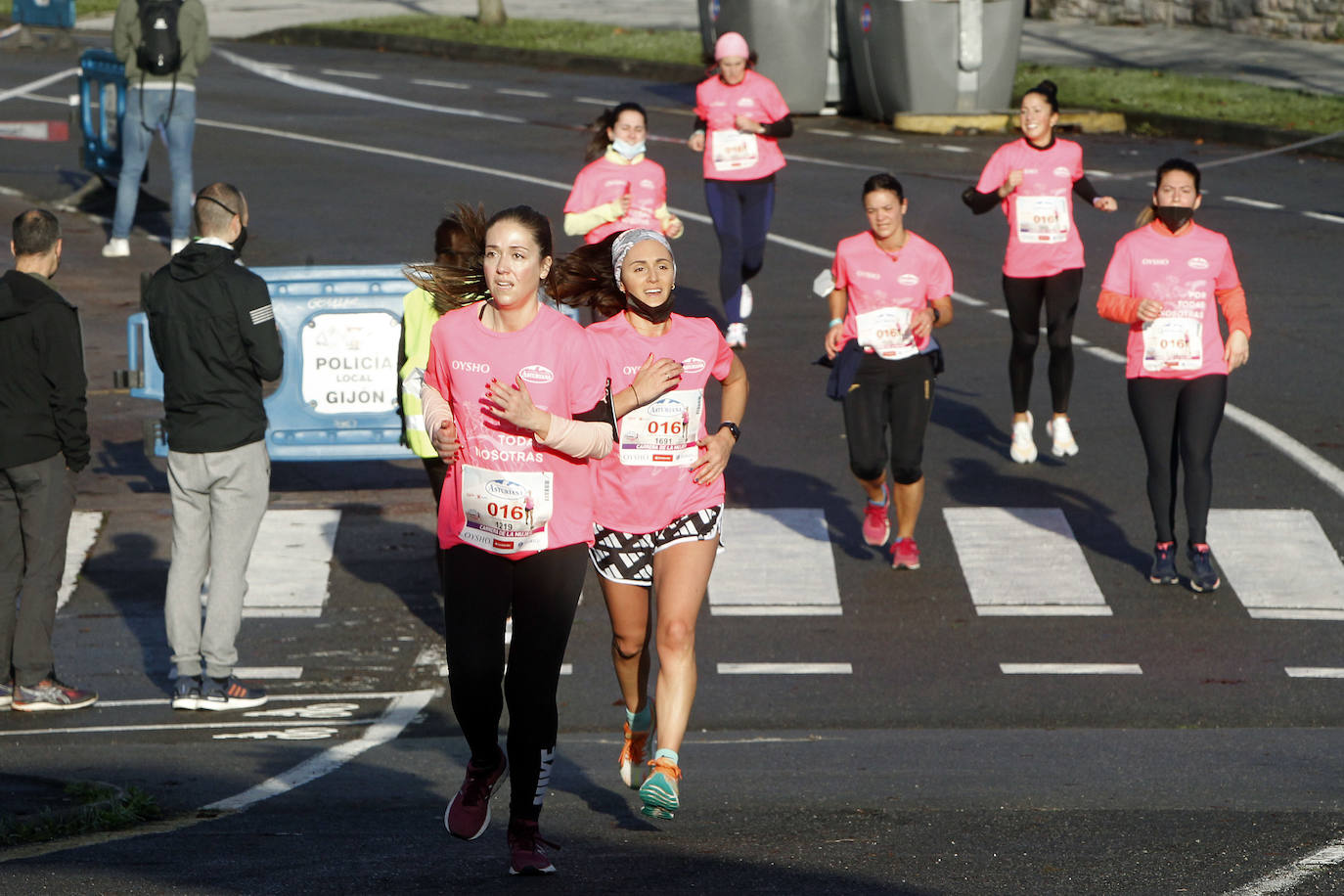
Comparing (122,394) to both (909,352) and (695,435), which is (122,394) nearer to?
(909,352)

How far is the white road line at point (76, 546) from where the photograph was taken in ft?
35.7

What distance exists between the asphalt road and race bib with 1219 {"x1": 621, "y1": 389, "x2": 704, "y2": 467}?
124 centimetres

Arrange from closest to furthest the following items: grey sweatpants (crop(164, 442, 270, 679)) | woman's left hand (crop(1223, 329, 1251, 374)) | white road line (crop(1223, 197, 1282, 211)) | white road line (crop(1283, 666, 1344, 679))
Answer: grey sweatpants (crop(164, 442, 270, 679))
white road line (crop(1283, 666, 1344, 679))
woman's left hand (crop(1223, 329, 1251, 374))
white road line (crop(1223, 197, 1282, 211))

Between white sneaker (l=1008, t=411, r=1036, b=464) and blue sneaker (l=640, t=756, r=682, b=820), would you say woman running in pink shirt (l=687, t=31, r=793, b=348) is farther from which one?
blue sneaker (l=640, t=756, r=682, b=820)

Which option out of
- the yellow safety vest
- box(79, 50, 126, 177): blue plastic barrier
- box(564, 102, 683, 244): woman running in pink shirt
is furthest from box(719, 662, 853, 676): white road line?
box(79, 50, 126, 177): blue plastic barrier

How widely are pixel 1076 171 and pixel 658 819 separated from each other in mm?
6911

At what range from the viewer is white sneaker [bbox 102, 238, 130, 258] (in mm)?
18625

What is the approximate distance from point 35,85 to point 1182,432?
2298 centimetres

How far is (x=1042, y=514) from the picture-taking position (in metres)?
11.8

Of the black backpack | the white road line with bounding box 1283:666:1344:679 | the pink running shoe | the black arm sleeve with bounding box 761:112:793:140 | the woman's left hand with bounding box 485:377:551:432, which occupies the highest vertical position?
the black backpack

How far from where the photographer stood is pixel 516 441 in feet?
20.1

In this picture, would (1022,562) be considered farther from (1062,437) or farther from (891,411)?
(1062,437)

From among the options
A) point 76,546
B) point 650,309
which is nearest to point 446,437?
point 650,309

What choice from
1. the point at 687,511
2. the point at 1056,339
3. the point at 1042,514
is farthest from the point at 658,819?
the point at 1056,339
